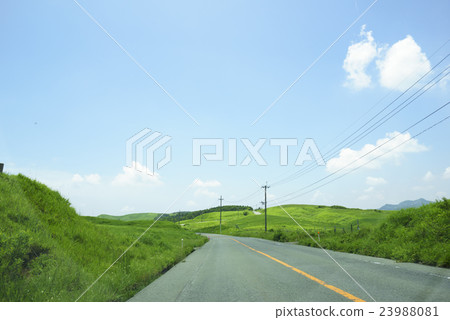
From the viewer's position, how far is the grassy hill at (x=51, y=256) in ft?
19.5

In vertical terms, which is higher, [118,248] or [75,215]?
[75,215]

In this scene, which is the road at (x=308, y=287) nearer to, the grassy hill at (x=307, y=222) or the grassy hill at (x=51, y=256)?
the grassy hill at (x=51, y=256)

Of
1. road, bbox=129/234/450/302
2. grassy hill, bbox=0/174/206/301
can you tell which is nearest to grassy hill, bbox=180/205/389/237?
grassy hill, bbox=0/174/206/301

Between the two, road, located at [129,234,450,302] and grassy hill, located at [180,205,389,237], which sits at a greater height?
grassy hill, located at [180,205,389,237]

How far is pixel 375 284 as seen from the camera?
6613mm

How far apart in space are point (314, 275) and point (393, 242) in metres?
9.43

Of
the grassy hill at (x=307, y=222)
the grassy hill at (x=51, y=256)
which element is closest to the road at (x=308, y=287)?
the grassy hill at (x=51, y=256)

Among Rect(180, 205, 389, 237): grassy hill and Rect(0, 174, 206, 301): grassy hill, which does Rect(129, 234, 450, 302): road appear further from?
Rect(180, 205, 389, 237): grassy hill

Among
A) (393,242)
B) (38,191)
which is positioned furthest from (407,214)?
(38,191)

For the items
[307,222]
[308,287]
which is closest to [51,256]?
[308,287]

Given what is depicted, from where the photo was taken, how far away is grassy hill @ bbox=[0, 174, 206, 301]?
593cm

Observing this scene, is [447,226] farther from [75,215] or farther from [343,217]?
[343,217]

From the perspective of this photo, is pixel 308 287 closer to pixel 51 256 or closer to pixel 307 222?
pixel 51 256

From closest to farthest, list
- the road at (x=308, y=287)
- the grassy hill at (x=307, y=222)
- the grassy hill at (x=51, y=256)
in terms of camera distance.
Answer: the road at (x=308, y=287)
the grassy hill at (x=51, y=256)
the grassy hill at (x=307, y=222)
